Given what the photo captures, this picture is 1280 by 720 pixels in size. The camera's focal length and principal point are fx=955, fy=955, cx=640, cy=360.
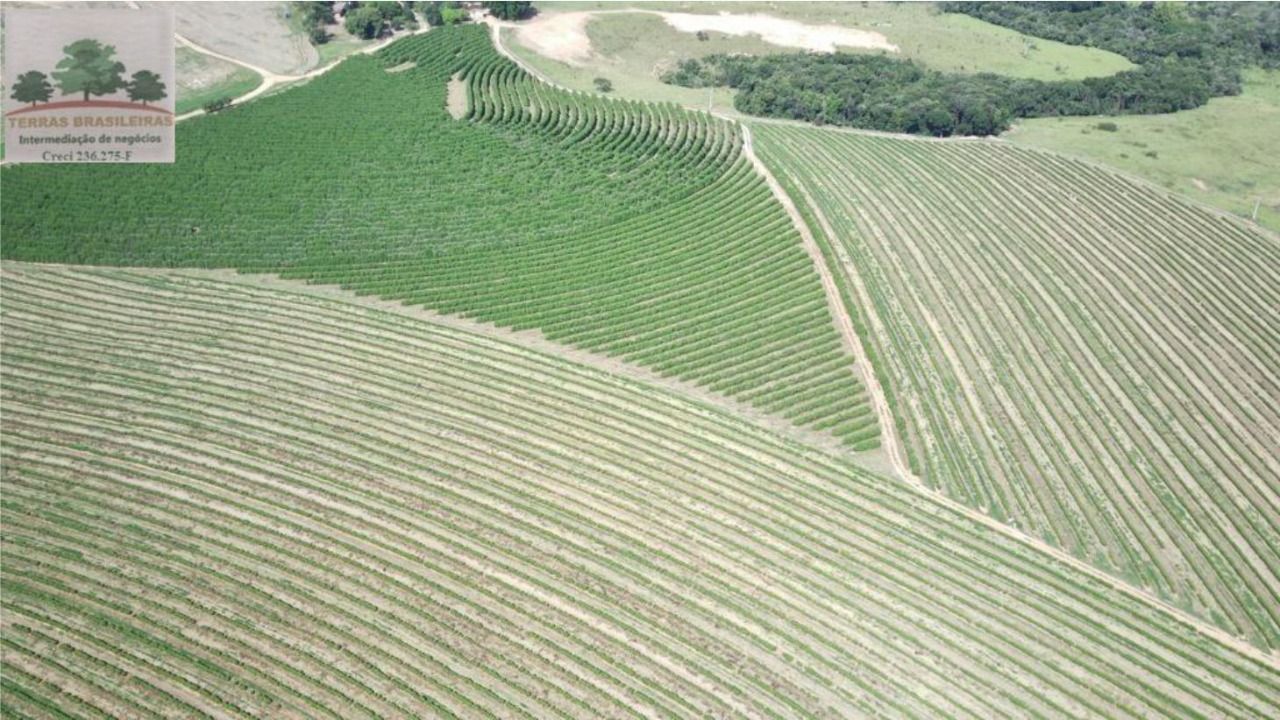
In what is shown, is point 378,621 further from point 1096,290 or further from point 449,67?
point 449,67

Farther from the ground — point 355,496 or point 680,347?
point 680,347

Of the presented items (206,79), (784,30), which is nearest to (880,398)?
(206,79)

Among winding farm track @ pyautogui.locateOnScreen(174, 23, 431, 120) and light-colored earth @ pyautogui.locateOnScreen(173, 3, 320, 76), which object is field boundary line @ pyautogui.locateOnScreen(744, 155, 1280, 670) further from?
light-colored earth @ pyautogui.locateOnScreen(173, 3, 320, 76)

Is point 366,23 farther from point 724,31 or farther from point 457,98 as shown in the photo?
point 724,31

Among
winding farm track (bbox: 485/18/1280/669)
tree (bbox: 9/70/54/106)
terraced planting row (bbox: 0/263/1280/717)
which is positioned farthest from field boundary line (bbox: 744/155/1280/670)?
tree (bbox: 9/70/54/106)

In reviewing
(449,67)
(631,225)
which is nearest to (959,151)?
(631,225)

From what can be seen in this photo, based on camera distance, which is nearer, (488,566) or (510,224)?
(488,566)

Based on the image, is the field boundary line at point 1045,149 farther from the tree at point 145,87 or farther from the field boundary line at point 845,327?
the tree at point 145,87

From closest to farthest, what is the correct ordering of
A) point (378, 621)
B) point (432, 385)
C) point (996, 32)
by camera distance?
point (378, 621)
point (432, 385)
point (996, 32)
